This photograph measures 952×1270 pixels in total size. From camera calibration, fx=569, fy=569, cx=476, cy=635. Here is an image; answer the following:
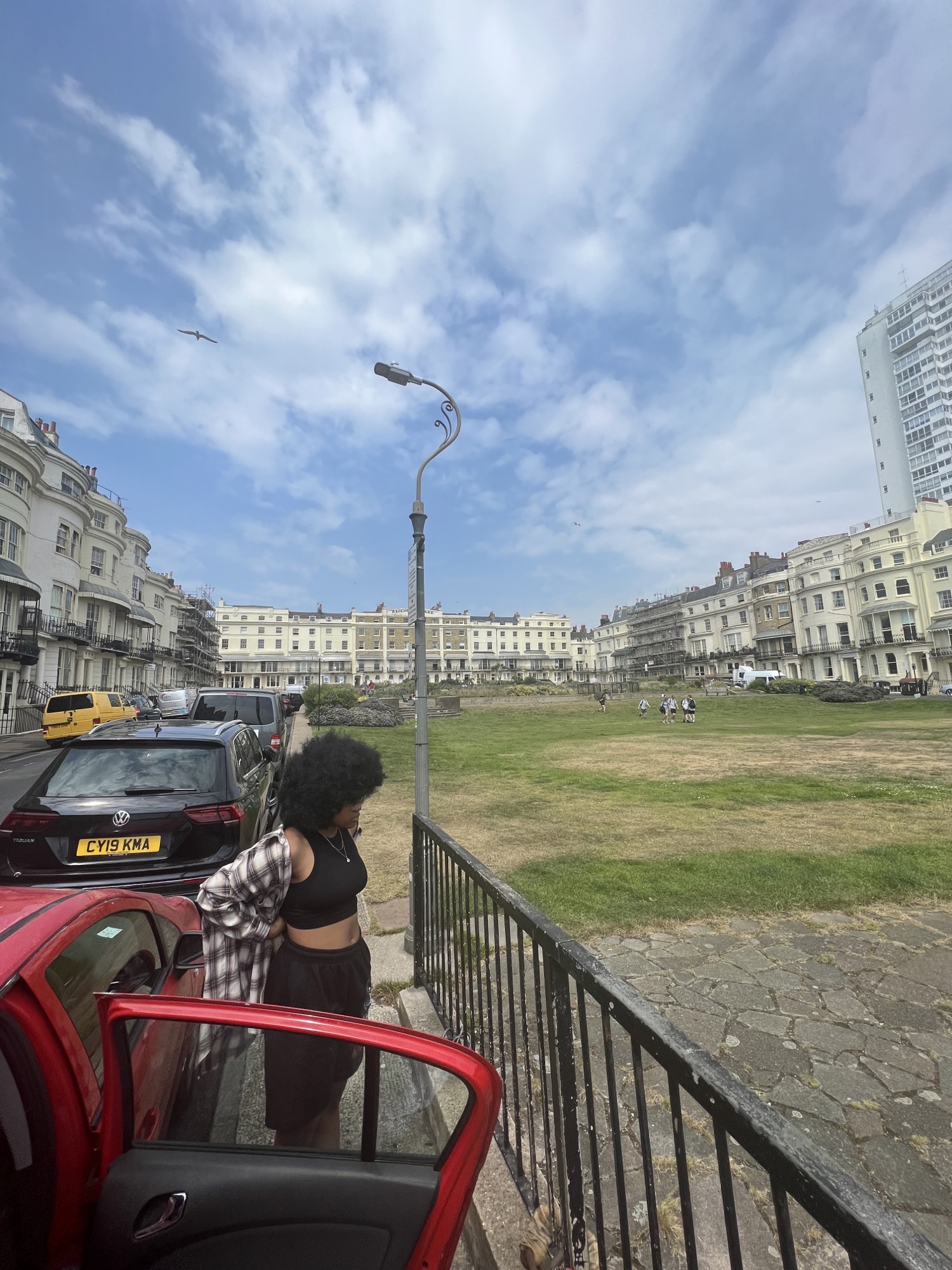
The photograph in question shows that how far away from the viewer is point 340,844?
271cm

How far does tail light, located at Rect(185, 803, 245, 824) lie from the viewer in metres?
4.54

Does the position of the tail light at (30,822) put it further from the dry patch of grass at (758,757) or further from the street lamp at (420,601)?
the dry patch of grass at (758,757)

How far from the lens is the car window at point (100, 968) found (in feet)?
5.24

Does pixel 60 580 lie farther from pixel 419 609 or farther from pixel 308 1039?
pixel 308 1039

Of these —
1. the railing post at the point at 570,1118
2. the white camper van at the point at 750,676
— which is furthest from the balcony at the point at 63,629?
the white camper van at the point at 750,676

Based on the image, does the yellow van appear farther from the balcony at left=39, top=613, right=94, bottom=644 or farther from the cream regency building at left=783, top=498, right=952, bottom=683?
the cream regency building at left=783, top=498, right=952, bottom=683

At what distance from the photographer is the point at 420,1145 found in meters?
1.42

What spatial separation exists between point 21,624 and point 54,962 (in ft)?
110

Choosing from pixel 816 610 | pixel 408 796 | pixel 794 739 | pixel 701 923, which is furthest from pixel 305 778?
pixel 816 610

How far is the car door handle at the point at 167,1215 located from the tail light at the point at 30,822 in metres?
3.86

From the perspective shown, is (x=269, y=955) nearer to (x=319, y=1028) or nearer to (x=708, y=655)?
(x=319, y=1028)

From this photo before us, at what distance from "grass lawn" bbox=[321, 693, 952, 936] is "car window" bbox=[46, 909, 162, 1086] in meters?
3.41

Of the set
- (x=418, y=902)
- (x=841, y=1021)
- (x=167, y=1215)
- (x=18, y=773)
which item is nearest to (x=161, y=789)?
(x=418, y=902)

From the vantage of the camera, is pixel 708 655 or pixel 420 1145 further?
pixel 708 655
